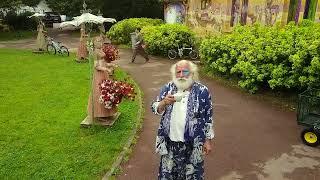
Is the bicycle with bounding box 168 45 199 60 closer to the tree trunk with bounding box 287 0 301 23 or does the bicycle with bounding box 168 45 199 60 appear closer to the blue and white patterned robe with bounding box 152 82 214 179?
the tree trunk with bounding box 287 0 301 23

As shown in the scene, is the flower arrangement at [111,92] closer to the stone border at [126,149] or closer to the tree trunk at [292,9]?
the stone border at [126,149]

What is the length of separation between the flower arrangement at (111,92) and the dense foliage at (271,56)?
Result: 517 cm

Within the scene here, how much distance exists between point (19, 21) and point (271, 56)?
3406 cm

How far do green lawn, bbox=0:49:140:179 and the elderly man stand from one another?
213 centimetres

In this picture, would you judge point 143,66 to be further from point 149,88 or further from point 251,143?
point 251,143

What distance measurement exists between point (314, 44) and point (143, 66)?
33.7 ft

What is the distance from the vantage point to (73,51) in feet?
85.8

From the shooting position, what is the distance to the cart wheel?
886cm

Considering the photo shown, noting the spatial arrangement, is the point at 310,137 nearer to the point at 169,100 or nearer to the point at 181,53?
the point at 169,100

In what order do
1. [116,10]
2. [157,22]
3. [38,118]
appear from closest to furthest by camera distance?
1. [38,118]
2. [157,22]
3. [116,10]

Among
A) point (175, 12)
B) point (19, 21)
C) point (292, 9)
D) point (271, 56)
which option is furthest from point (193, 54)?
point (19, 21)

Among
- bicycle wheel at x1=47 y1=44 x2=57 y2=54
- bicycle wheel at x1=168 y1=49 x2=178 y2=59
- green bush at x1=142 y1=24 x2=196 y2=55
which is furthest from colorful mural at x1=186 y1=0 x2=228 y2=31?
bicycle wheel at x1=47 y1=44 x2=57 y2=54

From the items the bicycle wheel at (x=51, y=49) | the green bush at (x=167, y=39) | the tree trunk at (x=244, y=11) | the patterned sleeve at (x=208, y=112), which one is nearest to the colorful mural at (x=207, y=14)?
the tree trunk at (x=244, y=11)

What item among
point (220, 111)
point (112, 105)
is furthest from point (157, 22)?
point (112, 105)
